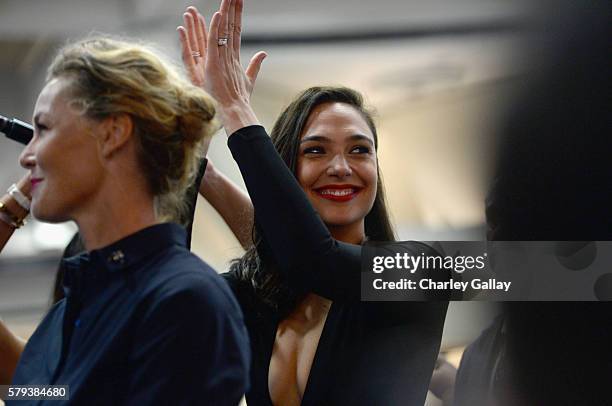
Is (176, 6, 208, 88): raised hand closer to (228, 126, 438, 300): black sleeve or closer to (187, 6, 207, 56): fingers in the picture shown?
(187, 6, 207, 56): fingers

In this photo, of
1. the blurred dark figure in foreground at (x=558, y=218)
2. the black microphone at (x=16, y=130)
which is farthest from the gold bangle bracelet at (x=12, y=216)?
the blurred dark figure in foreground at (x=558, y=218)

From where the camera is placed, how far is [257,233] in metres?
1.06

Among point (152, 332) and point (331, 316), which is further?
point (331, 316)

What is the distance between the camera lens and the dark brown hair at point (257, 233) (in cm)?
103

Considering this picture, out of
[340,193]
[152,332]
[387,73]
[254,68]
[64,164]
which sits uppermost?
[387,73]

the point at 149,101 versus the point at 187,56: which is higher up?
the point at 187,56

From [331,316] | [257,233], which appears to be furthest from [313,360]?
[257,233]

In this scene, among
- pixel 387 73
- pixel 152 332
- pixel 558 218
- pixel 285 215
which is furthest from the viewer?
pixel 387 73

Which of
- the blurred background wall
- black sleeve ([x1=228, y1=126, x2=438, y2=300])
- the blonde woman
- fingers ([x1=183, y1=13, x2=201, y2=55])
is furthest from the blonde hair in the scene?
the blurred background wall

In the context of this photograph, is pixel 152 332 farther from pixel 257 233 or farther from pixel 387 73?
pixel 387 73

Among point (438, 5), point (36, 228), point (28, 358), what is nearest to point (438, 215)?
point (438, 5)

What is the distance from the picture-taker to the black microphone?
35.4 inches

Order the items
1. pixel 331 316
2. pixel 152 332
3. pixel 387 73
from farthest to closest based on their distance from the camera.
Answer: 1. pixel 387 73
2. pixel 331 316
3. pixel 152 332

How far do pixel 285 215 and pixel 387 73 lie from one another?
0.74 m
